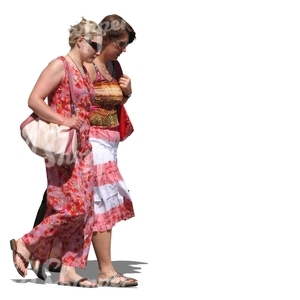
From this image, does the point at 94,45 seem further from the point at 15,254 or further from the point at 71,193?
the point at 15,254

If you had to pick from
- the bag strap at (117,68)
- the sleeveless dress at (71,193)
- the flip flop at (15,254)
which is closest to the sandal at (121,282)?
the sleeveless dress at (71,193)

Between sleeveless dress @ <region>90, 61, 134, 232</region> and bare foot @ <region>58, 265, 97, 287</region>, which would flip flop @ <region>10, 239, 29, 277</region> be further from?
sleeveless dress @ <region>90, 61, 134, 232</region>

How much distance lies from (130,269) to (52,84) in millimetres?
2193

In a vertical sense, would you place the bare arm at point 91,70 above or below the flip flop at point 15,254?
above

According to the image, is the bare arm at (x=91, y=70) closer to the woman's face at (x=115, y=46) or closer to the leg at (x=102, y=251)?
the woman's face at (x=115, y=46)

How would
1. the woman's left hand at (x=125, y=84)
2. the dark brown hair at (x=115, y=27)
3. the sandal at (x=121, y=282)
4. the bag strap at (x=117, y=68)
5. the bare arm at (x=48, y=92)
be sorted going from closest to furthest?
the bare arm at (x=48, y=92) → the sandal at (x=121, y=282) → the dark brown hair at (x=115, y=27) → the woman's left hand at (x=125, y=84) → the bag strap at (x=117, y=68)

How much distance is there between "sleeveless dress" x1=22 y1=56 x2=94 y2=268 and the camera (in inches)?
451

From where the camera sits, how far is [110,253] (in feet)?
39.5

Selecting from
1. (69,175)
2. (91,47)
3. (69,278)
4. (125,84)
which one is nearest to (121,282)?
(69,278)

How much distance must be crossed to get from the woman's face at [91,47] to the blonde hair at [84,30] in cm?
3

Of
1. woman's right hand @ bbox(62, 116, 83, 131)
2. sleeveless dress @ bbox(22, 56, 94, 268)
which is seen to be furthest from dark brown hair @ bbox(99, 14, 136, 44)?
woman's right hand @ bbox(62, 116, 83, 131)

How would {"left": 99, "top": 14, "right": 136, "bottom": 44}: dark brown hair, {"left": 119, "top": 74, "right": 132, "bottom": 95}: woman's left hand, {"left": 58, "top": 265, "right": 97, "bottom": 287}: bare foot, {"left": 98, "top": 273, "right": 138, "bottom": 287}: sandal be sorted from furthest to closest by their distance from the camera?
{"left": 119, "top": 74, "right": 132, "bottom": 95}: woman's left hand, {"left": 99, "top": 14, "right": 136, "bottom": 44}: dark brown hair, {"left": 98, "top": 273, "right": 138, "bottom": 287}: sandal, {"left": 58, "top": 265, "right": 97, "bottom": 287}: bare foot

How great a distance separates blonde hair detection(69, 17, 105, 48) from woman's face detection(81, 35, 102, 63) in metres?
0.03

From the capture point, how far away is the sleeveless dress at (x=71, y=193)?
11.4 m
